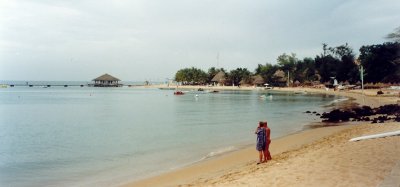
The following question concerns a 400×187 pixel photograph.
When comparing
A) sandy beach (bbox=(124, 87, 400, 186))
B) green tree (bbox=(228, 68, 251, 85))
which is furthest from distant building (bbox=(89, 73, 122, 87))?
sandy beach (bbox=(124, 87, 400, 186))

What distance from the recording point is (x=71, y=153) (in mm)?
18547

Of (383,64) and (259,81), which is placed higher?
(383,64)

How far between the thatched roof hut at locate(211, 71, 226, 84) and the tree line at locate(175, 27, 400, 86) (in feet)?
4.12

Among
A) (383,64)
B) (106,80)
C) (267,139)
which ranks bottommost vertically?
(267,139)

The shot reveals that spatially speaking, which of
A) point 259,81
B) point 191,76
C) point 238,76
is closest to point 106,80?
point 191,76

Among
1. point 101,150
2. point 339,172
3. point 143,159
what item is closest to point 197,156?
point 143,159

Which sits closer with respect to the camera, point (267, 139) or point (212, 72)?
point (267, 139)

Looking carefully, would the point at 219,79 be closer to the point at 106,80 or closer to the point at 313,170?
the point at 106,80

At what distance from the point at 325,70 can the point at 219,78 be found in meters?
53.9

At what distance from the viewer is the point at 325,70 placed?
95875 millimetres

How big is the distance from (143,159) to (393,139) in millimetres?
9486

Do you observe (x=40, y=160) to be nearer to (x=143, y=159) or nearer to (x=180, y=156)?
(x=143, y=159)

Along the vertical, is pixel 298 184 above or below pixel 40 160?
above

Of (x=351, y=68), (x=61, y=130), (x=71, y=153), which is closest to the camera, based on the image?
(x=71, y=153)
